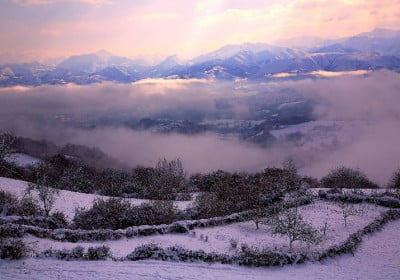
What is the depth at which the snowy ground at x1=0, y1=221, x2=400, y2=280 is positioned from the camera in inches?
776

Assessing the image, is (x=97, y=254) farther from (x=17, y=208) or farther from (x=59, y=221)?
(x=17, y=208)

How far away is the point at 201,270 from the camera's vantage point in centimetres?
2242

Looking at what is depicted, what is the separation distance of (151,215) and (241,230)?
8.09m

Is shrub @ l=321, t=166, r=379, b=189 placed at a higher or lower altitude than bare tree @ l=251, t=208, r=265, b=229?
lower

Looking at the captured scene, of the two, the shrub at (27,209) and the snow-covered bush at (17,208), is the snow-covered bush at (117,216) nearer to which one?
the shrub at (27,209)

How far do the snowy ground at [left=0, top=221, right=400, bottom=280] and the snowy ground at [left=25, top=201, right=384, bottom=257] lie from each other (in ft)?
9.44

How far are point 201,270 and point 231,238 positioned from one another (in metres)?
9.60

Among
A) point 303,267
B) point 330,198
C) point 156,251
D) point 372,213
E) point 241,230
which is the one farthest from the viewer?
point 330,198

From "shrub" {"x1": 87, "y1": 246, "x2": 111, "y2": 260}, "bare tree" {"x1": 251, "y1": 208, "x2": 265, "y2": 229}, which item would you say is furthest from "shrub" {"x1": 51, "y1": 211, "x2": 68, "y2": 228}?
"bare tree" {"x1": 251, "y1": 208, "x2": 265, "y2": 229}

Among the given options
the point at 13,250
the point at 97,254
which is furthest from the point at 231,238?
the point at 13,250

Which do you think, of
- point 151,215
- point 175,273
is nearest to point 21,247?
point 175,273

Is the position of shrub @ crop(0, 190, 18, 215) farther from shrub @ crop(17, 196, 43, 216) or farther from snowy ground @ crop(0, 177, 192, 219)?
snowy ground @ crop(0, 177, 192, 219)

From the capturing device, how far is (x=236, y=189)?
47.8 m

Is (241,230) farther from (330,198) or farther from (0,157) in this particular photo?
(0,157)
